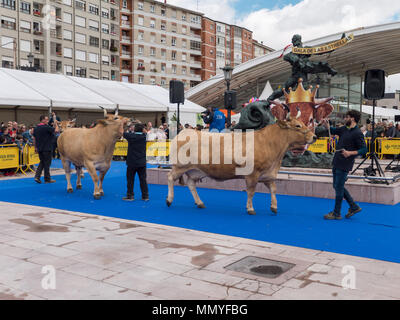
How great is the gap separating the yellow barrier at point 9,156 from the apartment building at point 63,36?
3554cm

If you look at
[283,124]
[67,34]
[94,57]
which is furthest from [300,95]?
[94,57]

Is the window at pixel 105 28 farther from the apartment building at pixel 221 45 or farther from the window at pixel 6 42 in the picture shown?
the apartment building at pixel 221 45

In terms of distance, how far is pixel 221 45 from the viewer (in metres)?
79.1

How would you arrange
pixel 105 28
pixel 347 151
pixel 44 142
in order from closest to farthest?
1. pixel 347 151
2. pixel 44 142
3. pixel 105 28

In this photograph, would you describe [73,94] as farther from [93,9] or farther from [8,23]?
[93,9]

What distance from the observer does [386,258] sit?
16.6ft

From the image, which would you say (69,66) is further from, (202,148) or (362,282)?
(362,282)

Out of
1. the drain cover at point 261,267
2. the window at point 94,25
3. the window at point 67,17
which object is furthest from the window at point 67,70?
the drain cover at point 261,267

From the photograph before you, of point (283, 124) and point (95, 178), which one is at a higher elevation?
point (283, 124)

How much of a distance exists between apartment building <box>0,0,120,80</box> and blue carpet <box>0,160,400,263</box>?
41002 millimetres

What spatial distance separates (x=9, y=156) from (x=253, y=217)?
9819 millimetres

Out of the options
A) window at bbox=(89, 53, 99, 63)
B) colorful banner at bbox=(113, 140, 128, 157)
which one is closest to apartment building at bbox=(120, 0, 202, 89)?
window at bbox=(89, 53, 99, 63)
